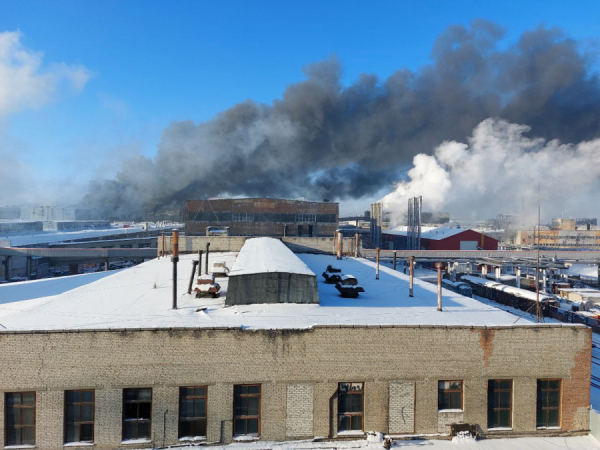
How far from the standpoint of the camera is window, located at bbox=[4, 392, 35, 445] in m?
7.90

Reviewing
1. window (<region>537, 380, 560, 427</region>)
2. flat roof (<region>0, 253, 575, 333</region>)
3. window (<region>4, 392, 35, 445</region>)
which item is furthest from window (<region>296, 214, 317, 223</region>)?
window (<region>4, 392, 35, 445</region>)

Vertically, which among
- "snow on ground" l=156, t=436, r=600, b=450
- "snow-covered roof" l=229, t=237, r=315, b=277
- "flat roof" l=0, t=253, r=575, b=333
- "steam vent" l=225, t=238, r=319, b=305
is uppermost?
"snow-covered roof" l=229, t=237, r=315, b=277

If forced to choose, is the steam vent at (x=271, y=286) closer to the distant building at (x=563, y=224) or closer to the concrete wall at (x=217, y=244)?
the concrete wall at (x=217, y=244)

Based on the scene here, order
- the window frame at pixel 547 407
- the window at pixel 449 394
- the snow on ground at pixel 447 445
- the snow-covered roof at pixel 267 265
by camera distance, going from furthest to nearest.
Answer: the snow-covered roof at pixel 267 265 < the window frame at pixel 547 407 < the window at pixel 449 394 < the snow on ground at pixel 447 445

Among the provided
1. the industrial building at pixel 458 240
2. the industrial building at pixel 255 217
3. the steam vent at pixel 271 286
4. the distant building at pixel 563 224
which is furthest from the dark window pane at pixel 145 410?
the distant building at pixel 563 224

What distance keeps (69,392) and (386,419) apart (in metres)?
6.43

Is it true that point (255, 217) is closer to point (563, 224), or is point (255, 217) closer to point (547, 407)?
point (547, 407)

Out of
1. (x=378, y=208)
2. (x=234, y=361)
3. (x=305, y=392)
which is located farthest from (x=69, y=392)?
(x=378, y=208)

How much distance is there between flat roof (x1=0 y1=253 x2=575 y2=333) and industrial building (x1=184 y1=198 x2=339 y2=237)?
93.0ft

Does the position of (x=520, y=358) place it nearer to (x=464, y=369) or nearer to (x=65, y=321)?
(x=464, y=369)

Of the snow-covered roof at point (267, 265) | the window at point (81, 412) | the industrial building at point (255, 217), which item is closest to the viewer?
the window at point (81, 412)

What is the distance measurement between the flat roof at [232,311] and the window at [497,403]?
4.20 feet

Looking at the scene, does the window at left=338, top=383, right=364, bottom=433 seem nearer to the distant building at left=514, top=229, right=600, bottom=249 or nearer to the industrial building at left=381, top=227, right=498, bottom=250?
the industrial building at left=381, top=227, right=498, bottom=250

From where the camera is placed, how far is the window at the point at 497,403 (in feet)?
28.6
